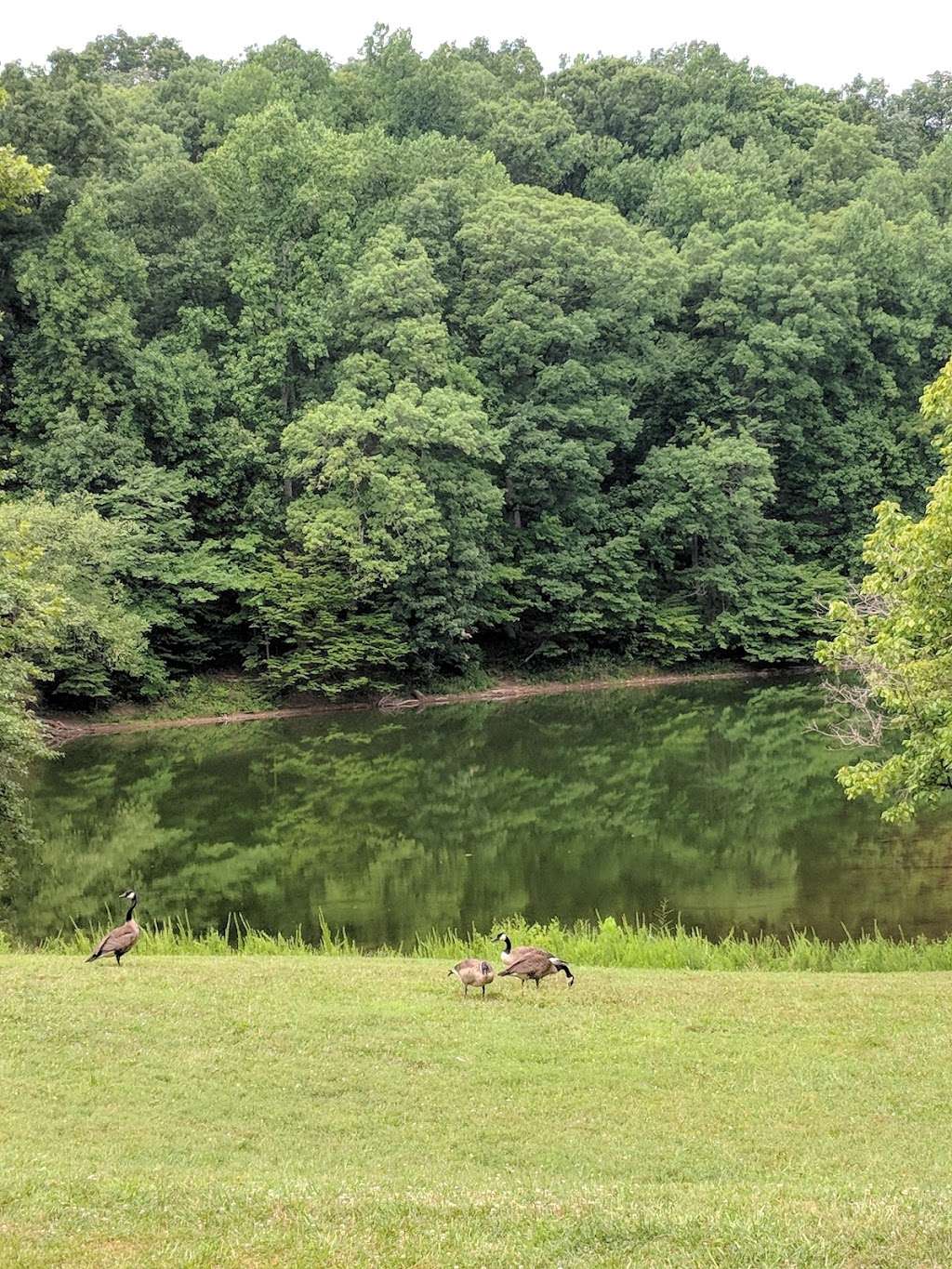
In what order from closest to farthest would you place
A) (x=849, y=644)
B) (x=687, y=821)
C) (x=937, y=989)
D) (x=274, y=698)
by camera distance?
(x=937, y=989) < (x=849, y=644) < (x=687, y=821) < (x=274, y=698)

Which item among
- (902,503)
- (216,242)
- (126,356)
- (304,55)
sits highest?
(304,55)

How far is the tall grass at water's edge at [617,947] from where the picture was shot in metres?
14.3

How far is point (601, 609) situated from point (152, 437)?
19396 millimetres

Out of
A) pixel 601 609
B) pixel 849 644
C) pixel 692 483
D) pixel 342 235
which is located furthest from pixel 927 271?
pixel 849 644

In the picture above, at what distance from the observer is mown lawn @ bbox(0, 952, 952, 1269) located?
591 cm

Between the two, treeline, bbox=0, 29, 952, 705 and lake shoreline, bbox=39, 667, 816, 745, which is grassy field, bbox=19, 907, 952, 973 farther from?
→ lake shoreline, bbox=39, 667, 816, 745

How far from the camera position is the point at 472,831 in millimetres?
24125

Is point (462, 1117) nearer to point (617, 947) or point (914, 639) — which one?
point (617, 947)

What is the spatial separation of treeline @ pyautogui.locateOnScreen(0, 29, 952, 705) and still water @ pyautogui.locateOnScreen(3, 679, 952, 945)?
6737mm

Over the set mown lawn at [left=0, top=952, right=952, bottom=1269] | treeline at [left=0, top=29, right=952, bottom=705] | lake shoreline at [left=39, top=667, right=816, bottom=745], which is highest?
treeline at [left=0, top=29, right=952, bottom=705]

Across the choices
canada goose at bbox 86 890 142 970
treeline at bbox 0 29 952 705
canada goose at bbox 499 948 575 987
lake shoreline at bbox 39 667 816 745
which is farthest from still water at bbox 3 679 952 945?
treeline at bbox 0 29 952 705

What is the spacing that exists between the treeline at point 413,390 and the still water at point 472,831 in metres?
6.74

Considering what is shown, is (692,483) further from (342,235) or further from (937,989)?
(937,989)

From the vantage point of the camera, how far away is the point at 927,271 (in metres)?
56.4
